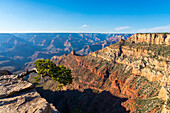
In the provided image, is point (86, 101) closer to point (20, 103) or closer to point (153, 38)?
point (20, 103)

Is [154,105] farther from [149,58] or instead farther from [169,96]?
[149,58]

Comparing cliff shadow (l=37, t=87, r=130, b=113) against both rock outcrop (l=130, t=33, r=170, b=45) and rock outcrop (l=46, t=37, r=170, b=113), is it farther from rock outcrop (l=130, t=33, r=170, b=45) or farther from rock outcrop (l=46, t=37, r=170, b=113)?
rock outcrop (l=130, t=33, r=170, b=45)

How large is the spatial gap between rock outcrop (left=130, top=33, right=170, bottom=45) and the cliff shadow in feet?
324

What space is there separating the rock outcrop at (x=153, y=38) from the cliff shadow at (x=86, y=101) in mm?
98851

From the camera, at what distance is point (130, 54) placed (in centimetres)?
14412

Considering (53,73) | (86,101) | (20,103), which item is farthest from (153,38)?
(20,103)

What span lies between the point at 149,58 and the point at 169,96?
60.2 metres

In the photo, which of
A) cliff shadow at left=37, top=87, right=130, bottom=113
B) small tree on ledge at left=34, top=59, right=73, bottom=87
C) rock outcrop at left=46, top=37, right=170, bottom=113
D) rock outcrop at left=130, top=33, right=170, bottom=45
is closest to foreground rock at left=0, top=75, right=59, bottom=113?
small tree on ledge at left=34, top=59, right=73, bottom=87

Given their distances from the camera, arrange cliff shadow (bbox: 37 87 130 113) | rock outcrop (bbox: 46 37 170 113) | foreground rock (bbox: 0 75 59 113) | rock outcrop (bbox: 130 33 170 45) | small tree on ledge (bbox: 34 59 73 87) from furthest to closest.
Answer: rock outcrop (bbox: 130 33 170 45) → cliff shadow (bbox: 37 87 130 113) → rock outcrop (bbox: 46 37 170 113) → small tree on ledge (bbox: 34 59 73 87) → foreground rock (bbox: 0 75 59 113)

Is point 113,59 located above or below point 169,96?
above

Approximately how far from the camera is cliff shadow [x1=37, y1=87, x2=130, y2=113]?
94.3 meters

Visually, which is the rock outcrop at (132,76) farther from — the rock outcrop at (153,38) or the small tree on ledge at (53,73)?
the small tree on ledge at (53,73)

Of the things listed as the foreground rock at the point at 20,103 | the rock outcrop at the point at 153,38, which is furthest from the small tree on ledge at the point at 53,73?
the rock outcrop at the point at 153,38

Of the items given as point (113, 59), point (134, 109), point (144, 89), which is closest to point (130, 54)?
point (113, 59)
